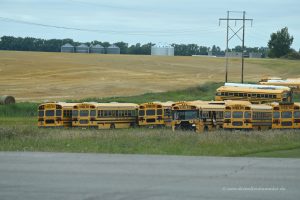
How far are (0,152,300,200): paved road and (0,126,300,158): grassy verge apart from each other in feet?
8.92

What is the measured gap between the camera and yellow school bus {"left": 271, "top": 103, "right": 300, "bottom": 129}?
39.0 metres

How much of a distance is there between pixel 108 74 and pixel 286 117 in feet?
161

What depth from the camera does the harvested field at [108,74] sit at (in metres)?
66.9

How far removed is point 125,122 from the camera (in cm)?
4069

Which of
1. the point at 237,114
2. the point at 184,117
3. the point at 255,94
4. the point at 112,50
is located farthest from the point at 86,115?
the point at 112,50

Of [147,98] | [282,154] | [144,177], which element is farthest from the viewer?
[147,98]

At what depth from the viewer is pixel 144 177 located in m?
15.2

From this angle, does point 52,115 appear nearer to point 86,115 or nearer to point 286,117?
point 86,115

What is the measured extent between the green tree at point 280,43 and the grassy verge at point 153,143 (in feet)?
446

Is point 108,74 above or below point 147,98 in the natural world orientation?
above

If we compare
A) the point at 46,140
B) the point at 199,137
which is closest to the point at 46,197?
the point at 46,140

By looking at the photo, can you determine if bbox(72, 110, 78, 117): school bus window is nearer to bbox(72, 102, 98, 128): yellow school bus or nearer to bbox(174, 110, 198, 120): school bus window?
bbox(72, 102, 98, 128): yellow school bus

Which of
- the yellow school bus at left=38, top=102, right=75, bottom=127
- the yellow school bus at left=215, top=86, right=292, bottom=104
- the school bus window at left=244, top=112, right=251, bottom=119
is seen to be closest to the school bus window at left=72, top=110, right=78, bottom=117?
the yellow school bus at left=38, top=102, right=75, bottom=127

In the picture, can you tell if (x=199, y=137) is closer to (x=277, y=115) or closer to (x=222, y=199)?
(x=277, y=115)
